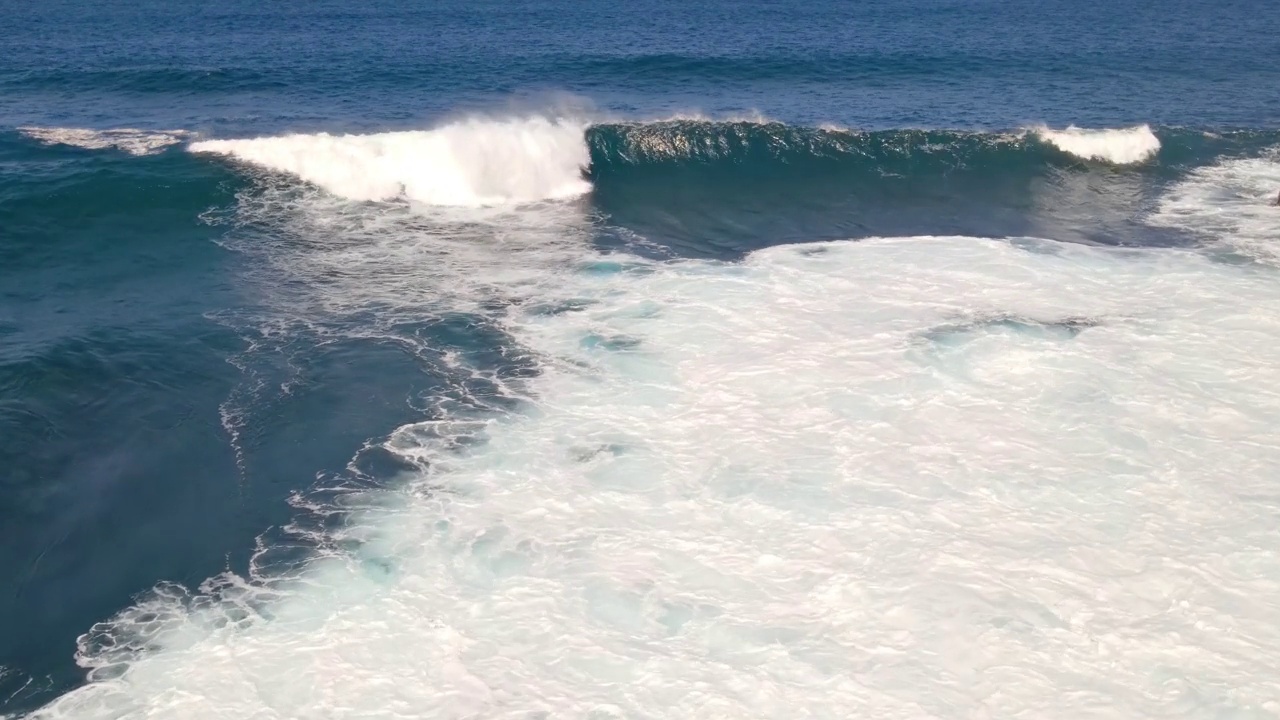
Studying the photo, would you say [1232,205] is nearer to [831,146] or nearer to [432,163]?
[831,146]

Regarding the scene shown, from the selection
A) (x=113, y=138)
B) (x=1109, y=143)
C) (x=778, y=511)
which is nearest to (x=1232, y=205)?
(x=1109, y=143)

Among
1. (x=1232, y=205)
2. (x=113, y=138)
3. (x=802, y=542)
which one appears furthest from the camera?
(x=113, y=138)

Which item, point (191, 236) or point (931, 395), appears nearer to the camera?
point (931, 395)

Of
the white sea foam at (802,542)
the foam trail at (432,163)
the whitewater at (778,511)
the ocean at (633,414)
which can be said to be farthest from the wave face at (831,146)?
the white sea foam at (802,542)

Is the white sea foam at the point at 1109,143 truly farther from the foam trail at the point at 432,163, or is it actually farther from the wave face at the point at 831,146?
the foam trail at the point at 432,163

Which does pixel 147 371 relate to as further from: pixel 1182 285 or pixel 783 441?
pixel 1182 285

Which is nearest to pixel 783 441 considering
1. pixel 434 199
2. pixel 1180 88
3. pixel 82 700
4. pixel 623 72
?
pixel 82 700
